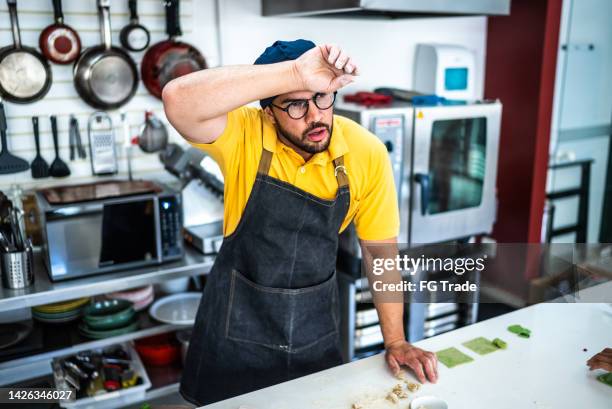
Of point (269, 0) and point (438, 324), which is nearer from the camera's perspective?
point (269, 0)

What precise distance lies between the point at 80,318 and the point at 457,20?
312cm

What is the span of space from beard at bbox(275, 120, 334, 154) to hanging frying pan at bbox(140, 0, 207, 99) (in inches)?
52.8

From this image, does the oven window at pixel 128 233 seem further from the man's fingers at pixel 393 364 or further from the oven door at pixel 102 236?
the man's fingers at pixel 393 364

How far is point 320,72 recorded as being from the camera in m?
1.45

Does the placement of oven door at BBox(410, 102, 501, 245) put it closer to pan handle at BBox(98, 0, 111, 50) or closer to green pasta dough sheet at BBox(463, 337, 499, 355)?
green pasta dough sheet at BBox(463, 337, 499, 355)

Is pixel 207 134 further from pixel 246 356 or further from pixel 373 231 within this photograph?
pixel 246 356

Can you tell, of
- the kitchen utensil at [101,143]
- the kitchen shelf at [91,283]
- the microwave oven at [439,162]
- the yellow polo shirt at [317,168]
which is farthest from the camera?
the microwave oven at [439,162]

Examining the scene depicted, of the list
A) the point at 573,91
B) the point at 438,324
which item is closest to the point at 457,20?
the point at 573,91

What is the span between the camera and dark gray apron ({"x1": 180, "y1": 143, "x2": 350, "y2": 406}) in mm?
1825

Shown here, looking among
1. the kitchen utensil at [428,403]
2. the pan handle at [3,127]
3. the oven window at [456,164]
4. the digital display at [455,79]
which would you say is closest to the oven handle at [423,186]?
the oven window at [456,164]

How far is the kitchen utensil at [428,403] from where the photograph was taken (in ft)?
4.71

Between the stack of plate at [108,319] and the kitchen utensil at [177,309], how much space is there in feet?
0.43

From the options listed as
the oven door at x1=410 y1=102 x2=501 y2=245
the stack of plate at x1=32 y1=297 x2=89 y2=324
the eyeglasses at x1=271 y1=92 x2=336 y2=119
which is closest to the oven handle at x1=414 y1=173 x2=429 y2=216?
the oven door at x1=410 y1=102 x2=501 y2=245

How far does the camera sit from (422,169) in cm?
314
